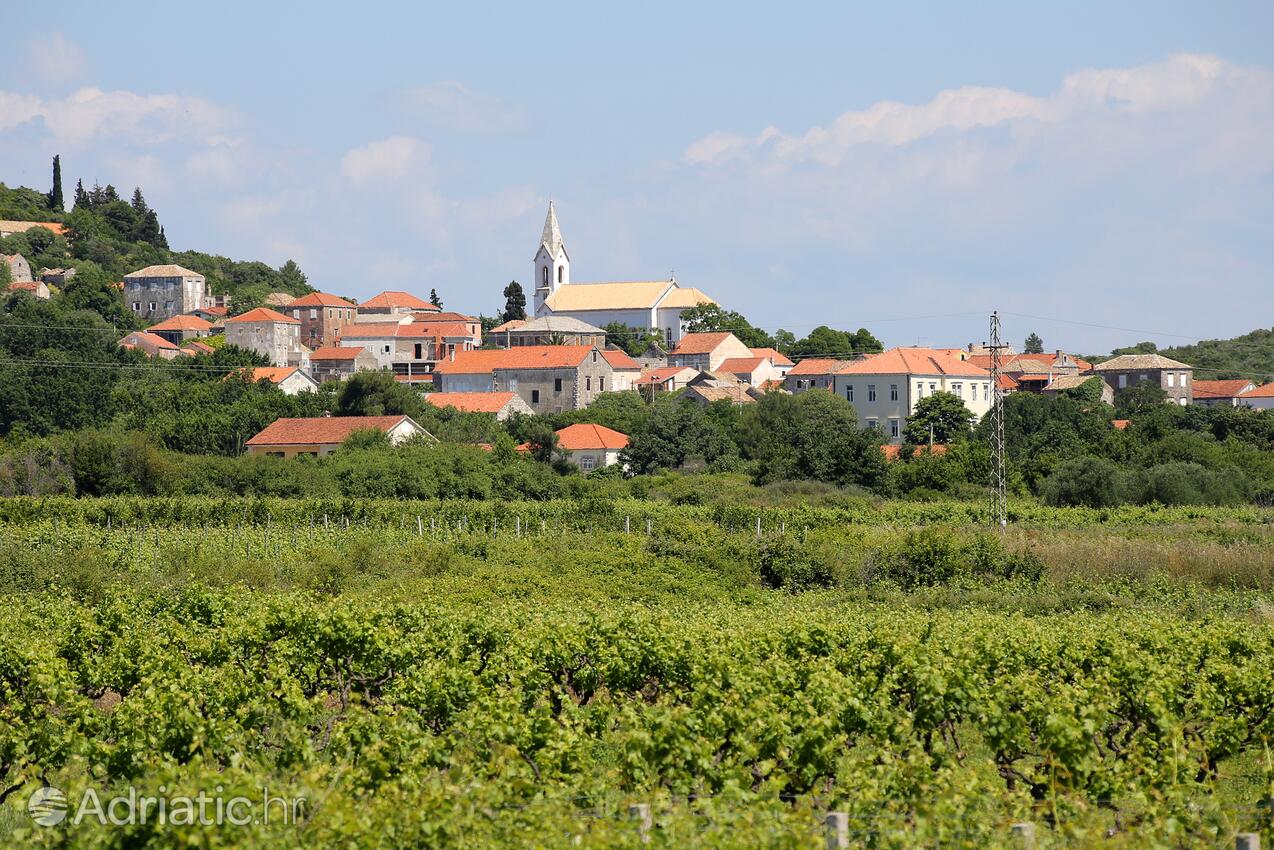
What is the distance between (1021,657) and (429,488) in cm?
3660

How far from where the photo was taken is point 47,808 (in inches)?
410

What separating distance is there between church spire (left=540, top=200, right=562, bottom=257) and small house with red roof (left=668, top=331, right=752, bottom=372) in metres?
31.9


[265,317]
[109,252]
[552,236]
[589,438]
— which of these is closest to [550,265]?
[552,236]

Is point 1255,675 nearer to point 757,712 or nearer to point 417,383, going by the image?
point 757,712

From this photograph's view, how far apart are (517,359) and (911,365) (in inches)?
966

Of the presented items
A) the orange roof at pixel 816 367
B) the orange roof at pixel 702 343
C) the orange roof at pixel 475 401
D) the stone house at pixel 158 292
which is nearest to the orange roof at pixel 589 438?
the orange roof at pixel 475 401

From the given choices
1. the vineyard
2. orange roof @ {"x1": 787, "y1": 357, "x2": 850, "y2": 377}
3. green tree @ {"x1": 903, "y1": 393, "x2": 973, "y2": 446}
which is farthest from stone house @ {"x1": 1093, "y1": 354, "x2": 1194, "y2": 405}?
the vineyard

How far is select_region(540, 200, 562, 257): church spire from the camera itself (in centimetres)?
13262

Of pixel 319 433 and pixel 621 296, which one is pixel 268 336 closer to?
pixel 621 296

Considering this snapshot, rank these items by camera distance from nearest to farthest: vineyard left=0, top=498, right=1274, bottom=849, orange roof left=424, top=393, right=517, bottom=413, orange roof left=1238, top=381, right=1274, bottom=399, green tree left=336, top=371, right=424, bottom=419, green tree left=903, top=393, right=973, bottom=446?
vineyard left=0, top=498, right=1274, bottom=849
green tree left=903, top=393, right=973, bottom=446
green tree left=336, top=371, right=424, bottom=419
orange roof left=424, top=393, right=517, bottom=413
orange roof left=1238, top=381, right=1274, bottom=399

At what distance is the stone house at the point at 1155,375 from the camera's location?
91750 mm

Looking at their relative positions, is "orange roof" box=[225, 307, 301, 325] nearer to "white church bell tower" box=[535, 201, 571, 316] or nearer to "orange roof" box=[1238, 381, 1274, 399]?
"white church bell tower" box=[535, 201, 571, 316]

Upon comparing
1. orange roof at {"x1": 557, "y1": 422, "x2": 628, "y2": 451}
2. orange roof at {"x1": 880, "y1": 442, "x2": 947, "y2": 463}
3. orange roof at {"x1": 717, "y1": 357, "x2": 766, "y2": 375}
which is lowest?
orange roof at {"x1": 880, "y1": 442, "x2": 947, "y2": 463}

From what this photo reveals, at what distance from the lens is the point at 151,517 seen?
1794 inches
